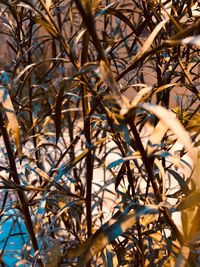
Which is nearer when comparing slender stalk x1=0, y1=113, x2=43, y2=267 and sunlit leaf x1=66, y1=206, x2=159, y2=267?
sunlit leaf x1=66, y1=206, x2=159, y2=267

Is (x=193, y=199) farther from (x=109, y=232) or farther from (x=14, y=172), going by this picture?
(x=14, y=172)

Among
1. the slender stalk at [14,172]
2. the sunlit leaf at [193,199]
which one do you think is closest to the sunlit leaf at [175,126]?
the sunlit leaf at [193,199]

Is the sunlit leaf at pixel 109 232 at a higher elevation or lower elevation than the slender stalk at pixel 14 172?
lower

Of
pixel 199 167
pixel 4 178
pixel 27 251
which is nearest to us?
pixel 199 167

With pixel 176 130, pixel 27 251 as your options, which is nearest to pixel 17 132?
pixel 176 130

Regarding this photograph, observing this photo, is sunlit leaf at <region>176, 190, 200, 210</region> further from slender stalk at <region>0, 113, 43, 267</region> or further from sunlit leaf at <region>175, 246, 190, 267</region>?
slender stalk at <region>0, 113, 43, 267</region>

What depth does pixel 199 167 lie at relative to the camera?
0.43m

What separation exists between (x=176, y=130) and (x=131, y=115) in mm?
70

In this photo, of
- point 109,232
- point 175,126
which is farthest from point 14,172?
point 175,126

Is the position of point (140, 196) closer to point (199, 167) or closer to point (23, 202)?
point (23, 202)

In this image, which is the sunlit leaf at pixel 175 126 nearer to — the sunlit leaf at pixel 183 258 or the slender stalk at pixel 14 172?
the sunlit leaf at pixel 183 258

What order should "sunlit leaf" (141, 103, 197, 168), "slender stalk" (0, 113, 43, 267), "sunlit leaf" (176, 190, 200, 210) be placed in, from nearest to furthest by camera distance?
"sunlit leaf" (141, 103, 197, 168), "sunlit leaf" (176, 190, 200, 210), "slender stalk" (0, 113, 43, 267)

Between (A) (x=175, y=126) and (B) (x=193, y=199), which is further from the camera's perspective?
(B) (x=193, y=199)

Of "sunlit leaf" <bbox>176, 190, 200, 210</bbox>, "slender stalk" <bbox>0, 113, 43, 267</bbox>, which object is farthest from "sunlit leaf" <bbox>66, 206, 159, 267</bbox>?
"slender stalk" <bbox>0, 113, 43, 267</bbox>
